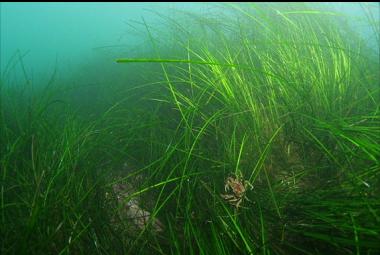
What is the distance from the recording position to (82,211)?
4.25ft

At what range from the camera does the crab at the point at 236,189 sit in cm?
118

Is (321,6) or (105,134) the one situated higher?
(321,6)

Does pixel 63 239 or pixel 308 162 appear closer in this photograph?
pixel 63 239

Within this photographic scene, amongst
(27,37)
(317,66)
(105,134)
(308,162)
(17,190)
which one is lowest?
(27,37)

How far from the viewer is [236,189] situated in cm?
119

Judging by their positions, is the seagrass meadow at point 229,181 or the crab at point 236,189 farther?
the crab at point 236,189

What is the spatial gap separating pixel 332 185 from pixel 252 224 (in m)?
0.37

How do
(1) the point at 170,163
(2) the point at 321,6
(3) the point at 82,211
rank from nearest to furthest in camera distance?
(3) the point at 82,211, (1) the point at 170,163, (2) the point at 321,6

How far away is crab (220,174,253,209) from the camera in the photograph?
1179 millimetres

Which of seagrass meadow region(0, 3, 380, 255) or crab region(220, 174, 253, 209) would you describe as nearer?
seagrass meadow region(0, 3, 380, 255)

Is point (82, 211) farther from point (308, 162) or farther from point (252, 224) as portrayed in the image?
point (308, 162)

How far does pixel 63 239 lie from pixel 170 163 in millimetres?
595

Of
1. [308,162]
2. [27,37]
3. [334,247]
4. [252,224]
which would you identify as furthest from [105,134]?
[27,37]

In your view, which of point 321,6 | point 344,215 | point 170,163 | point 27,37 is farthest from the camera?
point 27,37
